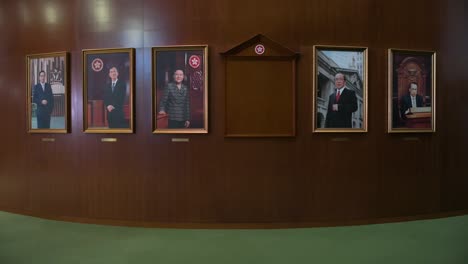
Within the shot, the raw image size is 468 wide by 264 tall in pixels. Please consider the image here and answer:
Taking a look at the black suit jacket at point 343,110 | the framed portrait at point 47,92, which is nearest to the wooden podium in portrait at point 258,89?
the black suit jacket at point 343,110

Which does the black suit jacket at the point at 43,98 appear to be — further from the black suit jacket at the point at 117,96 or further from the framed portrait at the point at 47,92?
the black suit jacket at the point at 117,96

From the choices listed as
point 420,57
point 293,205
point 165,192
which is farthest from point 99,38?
point 420,57

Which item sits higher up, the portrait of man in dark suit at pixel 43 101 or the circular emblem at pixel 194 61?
the circular emblem at pixel 194 61

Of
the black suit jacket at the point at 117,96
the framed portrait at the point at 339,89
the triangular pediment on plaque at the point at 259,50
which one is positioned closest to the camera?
the triangular pediment on plaque at the point at 259,50

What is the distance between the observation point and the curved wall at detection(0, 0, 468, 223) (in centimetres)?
574

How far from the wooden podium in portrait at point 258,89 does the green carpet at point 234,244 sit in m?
1.80

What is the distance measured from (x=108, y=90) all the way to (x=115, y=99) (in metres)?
0.22

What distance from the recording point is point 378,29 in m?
6.01

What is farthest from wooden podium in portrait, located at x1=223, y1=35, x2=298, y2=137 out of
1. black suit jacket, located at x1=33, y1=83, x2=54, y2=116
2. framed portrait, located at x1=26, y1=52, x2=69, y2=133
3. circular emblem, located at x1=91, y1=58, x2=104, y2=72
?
black suit jacket, located at x1=33, y1=83, x2=54, y2=116

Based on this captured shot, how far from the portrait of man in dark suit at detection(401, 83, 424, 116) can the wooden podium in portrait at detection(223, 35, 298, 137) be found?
218 cm

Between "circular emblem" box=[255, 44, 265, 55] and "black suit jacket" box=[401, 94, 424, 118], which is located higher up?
"circular emblem" box=[255, 44, 265, 55]

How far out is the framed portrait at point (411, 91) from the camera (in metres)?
6.07

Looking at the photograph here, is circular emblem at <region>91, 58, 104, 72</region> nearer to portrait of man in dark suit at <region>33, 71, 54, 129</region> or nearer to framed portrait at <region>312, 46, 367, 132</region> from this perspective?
portrait of man in dark suit at <region>33, 71, 54, 129</region>

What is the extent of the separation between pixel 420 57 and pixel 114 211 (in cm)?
647
